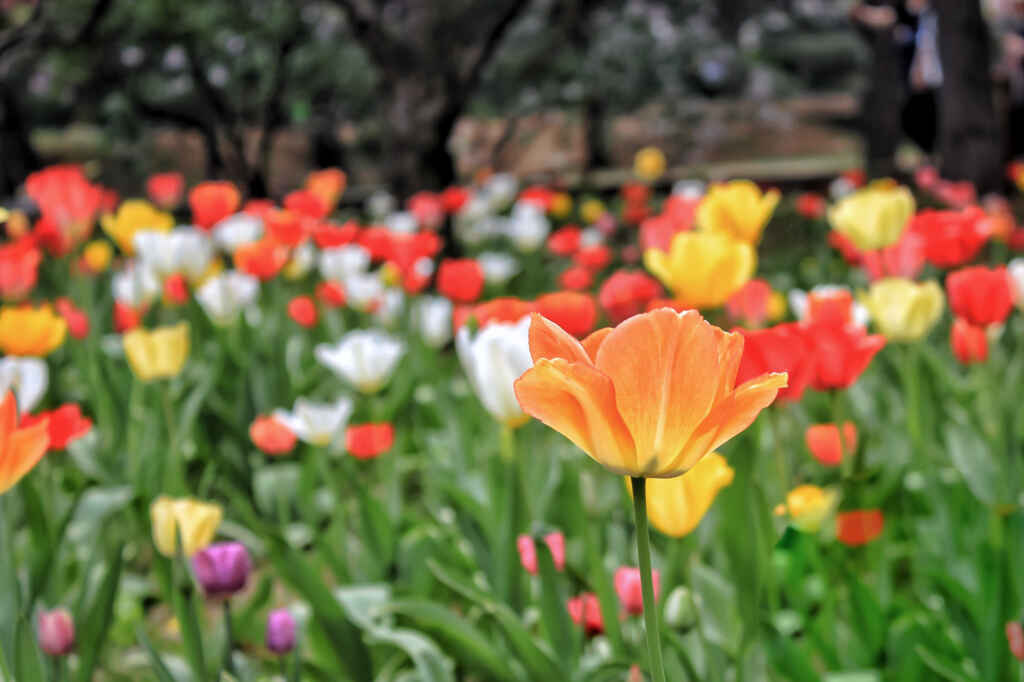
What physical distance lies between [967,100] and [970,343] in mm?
3543

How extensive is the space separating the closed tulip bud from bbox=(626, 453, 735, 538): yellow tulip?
130 mm

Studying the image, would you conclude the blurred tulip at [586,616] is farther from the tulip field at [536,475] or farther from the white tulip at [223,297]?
the white tulip at [223,297]

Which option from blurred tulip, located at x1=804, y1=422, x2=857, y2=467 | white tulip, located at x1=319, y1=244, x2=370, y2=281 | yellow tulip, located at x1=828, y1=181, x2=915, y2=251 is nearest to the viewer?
blurred tulip, located at x1=804, y1=422, x2=857, y2=467

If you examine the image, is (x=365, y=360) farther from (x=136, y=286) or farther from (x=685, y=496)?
(x=136, y=286)

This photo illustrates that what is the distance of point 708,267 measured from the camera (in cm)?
158

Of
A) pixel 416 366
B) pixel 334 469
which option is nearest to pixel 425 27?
pixel 416 366

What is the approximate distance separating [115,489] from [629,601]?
1274mm

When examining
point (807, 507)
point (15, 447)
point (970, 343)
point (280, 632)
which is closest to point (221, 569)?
point (280, 632)

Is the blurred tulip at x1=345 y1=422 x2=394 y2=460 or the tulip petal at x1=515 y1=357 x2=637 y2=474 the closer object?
the tulip petal at x1=515 y1=357 x2=637 y2=474

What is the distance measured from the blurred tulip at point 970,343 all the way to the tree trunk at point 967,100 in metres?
3.31

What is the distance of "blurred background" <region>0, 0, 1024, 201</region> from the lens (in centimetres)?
461

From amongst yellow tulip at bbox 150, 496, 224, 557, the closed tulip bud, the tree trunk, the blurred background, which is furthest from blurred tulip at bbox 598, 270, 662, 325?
the tree trunk

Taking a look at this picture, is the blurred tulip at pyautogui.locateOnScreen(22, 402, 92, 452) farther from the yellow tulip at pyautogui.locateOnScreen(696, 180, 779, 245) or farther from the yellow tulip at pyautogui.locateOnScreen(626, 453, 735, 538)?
the yellow tulip at pyautogui.locateOnScreen(696, 180, 779, 245)

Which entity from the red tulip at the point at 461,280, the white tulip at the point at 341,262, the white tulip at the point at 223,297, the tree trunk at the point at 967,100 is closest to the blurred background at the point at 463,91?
the tree trunk at the point at 967,100
